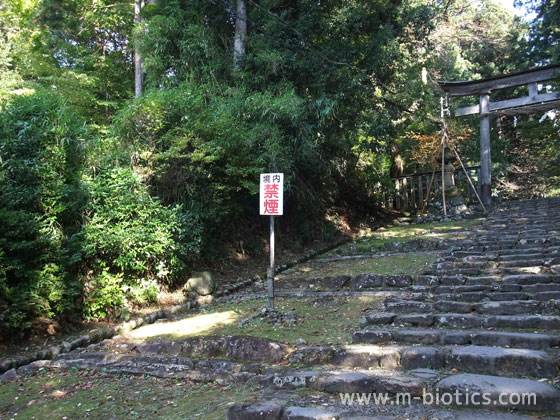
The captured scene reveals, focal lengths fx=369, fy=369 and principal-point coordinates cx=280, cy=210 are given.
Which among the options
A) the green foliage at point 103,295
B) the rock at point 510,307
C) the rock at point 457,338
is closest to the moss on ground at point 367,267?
the rock at point 510,307

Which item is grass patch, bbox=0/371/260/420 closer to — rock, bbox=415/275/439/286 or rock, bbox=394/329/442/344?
rock, bbox=394/329/442/344

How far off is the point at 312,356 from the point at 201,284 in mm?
3810

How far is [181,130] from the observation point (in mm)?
7137

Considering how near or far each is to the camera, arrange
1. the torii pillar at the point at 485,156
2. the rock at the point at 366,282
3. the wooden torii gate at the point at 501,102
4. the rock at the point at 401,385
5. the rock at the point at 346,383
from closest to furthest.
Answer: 1. the rock at the point at 401,385
2. the rock at the point at 346,383
3. the rock at the point at 366,282
4. the wooden torii gate at the point at 501,102
5. the torii pillar at the point at 485,156

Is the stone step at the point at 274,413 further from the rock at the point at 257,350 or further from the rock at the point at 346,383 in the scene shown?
the rock at the point at 257,350

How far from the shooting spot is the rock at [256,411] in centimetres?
251

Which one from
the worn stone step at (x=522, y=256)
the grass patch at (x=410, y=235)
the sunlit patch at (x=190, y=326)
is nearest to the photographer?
the sunlit patch at (x=190, y=326)

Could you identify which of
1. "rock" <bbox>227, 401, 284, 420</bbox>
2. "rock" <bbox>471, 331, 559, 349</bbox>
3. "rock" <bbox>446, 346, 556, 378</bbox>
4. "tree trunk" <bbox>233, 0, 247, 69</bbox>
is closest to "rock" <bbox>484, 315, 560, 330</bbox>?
"rock" <bbox>471, 331, 559, 349</bbox>

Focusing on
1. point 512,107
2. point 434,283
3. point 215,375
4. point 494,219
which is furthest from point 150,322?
point 512,107

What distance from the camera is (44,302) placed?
16.2 ft

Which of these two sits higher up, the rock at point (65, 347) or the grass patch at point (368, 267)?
the grass patch at point (368, 267)

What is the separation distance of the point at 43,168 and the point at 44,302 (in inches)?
78.6

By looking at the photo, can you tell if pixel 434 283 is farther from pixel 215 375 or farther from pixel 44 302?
pixel 44 302

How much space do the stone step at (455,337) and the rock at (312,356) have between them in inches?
17.7
